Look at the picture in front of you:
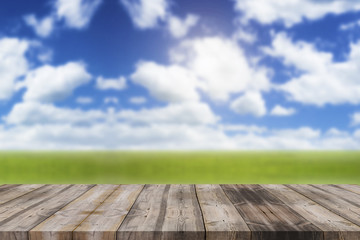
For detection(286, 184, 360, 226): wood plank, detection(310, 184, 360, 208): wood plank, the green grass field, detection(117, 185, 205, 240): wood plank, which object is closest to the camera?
detection(117, 185, 205, 240): wood plank

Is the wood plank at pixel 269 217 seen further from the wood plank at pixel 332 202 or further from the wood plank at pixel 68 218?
the wood plank at pixel 68 218

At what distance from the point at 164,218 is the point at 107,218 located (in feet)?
0.92

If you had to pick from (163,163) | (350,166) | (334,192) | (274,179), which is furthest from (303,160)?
(334,192)

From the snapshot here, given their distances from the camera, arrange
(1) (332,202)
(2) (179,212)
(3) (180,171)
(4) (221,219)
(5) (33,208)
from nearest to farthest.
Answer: (4) (221,219), (2) (179,212), (5) (33,208), (1) (332,202), (3) (180,171)

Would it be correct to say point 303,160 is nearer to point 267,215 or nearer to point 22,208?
point 267,215

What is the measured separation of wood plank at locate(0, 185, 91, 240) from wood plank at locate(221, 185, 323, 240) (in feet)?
3.32

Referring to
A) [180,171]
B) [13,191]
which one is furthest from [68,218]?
[180,171]

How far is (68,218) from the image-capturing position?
162 centimetres

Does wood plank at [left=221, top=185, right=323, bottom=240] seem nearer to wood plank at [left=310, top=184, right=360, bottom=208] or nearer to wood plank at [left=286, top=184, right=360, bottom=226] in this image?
wood plank at [left=286, top=184, right=360, bottom=226]

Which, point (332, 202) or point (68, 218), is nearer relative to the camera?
point (68, 218)

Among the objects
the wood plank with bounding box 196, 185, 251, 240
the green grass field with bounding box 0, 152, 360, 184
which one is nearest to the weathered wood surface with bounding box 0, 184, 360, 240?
the wood plank with bounding box 196, 185, 251, 240

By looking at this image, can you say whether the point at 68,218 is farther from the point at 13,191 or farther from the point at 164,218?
the point at 13,191

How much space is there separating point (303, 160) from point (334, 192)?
542cm

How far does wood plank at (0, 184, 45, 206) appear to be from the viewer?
2205 millimetres
